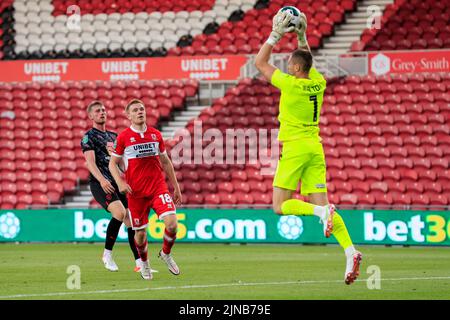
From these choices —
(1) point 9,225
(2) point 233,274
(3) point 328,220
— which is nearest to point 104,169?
(2) point 233,274

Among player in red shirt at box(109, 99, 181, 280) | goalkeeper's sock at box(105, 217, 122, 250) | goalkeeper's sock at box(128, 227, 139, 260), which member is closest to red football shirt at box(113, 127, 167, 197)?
player in red shirt at box(109, 99, 181, 280)

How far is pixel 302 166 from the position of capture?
36.6ft

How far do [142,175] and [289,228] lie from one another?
385 inches

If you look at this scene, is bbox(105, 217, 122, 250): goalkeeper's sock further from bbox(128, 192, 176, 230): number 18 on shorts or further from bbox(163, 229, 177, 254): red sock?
bbox(163, 229, 177, 254): red sock

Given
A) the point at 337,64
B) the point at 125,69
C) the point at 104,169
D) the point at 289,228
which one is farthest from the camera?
the point at 125,69

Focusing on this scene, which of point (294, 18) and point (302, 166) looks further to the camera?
point (302, 166)

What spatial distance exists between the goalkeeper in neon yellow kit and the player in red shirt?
7.39ft

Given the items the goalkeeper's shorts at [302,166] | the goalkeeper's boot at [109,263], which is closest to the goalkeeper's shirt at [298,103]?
the goalkeeper's shorts at [302,166]

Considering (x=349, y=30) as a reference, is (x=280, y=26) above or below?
below

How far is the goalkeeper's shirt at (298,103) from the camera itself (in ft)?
36.2

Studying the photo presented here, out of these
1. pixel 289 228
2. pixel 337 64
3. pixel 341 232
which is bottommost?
pixel 289 228

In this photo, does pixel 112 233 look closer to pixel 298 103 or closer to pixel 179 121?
pixel 298 103

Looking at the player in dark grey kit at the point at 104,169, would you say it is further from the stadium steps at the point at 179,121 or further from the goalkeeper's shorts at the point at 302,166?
the stadium steps at the point at 179,121

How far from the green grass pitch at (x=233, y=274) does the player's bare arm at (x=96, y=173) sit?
118 centimetres
